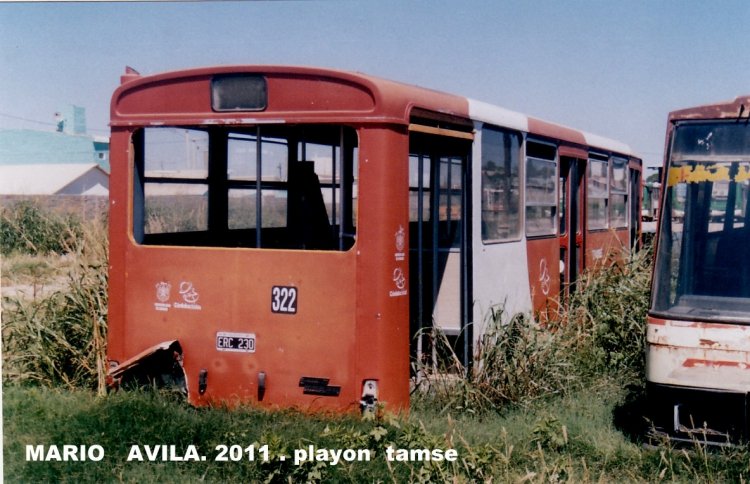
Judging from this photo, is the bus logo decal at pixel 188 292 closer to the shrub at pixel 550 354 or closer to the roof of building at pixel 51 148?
the shrub at pixel 550 354

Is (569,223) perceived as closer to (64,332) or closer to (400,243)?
(400,243)

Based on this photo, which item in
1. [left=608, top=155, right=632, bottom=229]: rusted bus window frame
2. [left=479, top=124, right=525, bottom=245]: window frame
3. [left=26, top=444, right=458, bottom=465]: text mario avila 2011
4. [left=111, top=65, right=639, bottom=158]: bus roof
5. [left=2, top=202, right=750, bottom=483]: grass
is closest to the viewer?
[left=26, top=444, right=458, bottom=465]: text mario avila 2011

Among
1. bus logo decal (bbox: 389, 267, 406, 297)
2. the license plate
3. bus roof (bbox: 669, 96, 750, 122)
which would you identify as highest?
bus roof (bbox: 669, 96, 750, 122)

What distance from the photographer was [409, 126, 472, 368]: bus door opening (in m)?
7.03

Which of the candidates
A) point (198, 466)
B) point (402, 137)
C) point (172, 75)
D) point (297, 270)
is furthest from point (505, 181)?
point (198, 466)

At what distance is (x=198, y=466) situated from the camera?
213 inches

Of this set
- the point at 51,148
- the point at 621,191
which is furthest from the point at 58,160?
the point at 621,191

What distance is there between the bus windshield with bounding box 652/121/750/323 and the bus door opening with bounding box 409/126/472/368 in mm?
1713

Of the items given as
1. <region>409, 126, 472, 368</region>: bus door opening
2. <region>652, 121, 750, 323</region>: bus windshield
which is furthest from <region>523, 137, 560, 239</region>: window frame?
<region>652, 121, 750, 323</region>: bus windshield

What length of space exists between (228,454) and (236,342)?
3.36 ft

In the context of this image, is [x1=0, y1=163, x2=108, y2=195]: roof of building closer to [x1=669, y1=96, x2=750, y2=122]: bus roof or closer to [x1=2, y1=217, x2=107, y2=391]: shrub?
[x1=2, y1=217, x2=107, y2=391]: shrub

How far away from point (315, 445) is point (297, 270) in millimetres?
1290

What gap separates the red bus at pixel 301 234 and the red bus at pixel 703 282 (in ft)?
5.65

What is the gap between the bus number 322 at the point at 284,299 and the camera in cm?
610
